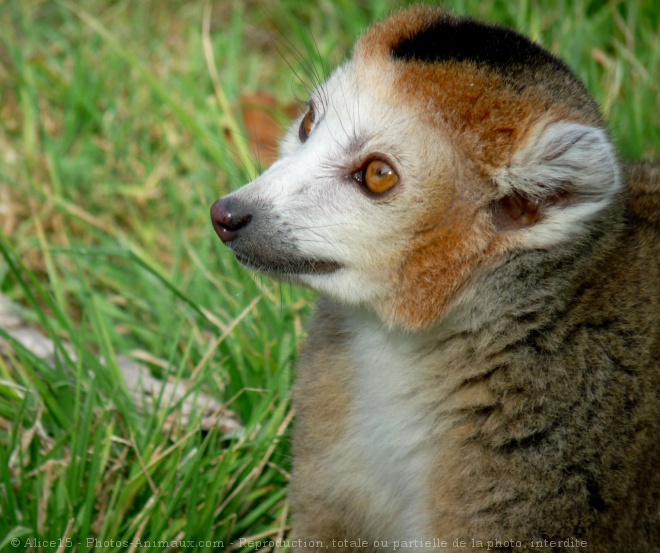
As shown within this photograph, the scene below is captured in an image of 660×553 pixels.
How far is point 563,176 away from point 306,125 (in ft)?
3.41

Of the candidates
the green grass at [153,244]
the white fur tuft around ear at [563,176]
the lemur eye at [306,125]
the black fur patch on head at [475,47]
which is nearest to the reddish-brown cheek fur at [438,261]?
the white fur tuft around ear at [563,176]

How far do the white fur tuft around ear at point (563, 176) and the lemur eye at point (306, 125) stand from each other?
80 cm

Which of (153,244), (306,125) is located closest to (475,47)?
(306,125)

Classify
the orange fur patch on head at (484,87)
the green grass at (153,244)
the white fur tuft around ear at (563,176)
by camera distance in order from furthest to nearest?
the green grass at (153,244)
the orange fur patch on head at (484,87)
the white fur tuft around ear at (563,176)

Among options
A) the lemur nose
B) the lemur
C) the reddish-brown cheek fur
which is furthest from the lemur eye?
the reddish-brown cheek fur

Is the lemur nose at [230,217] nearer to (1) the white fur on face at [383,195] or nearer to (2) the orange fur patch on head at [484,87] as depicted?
(1) the white fur on face at [383,195]

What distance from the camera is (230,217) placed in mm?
3018

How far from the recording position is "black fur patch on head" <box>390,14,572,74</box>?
119 inches

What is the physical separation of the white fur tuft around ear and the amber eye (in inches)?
13.2

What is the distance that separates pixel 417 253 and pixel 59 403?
1760mm

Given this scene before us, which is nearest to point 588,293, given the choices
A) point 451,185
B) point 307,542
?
point 451,185

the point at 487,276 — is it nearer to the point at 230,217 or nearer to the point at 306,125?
the point at 230,217

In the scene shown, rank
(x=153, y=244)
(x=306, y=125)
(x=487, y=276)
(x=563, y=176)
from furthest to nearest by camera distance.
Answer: (x=153, y=244)
(x=306, y=125)
(x=487, y=276)
(x=563, y=176)

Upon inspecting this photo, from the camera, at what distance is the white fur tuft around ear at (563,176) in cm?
283
